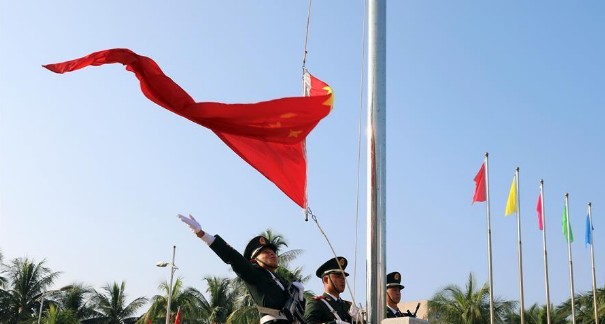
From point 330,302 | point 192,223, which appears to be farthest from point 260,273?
point 330,302

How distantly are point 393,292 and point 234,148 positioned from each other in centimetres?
351

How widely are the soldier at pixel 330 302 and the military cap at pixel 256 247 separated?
0.73m

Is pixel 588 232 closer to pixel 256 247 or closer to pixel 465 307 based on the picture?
pixel 465 307

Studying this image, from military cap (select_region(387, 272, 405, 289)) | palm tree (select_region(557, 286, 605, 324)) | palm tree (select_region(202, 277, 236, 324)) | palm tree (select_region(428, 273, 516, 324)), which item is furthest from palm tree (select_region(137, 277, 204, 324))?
military cap (select_region(387, 272, 405, 289))

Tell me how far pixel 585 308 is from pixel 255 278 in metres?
34.3

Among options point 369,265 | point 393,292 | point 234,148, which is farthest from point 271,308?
point 393,292

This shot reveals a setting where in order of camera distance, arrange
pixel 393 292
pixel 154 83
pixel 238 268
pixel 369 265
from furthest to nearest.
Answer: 1. pixel 393 292
2. pixel 154 83
3. pixel 238 268
4. pixel 369 265

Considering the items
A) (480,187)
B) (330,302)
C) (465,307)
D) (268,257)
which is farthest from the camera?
(465,307)

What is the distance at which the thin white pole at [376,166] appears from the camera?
5.73 metres

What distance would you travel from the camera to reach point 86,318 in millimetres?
41750

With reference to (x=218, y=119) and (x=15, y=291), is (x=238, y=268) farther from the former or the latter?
(x=15, y=291)

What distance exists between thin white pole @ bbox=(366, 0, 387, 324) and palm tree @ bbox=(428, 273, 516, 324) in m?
28.7

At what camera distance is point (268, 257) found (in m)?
6.96

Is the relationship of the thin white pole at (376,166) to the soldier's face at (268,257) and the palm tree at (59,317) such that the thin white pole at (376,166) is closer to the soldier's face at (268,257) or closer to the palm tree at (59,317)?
the soldier's face at (268,257)
